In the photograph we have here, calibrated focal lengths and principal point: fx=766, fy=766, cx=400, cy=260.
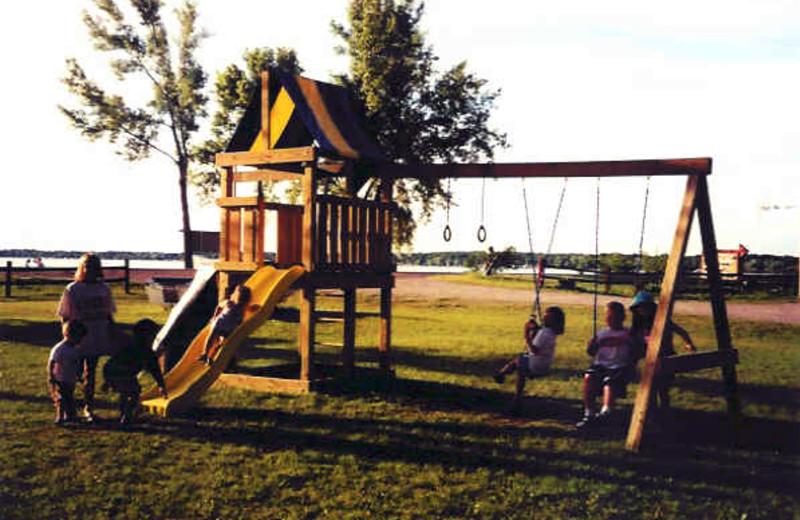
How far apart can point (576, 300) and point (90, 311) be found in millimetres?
24127

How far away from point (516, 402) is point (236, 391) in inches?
163

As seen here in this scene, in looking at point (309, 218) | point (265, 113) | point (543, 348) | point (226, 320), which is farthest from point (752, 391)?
point (265, 113)

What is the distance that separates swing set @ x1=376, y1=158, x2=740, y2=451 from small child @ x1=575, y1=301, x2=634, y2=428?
398 mm

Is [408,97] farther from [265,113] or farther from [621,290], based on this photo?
[265,113]

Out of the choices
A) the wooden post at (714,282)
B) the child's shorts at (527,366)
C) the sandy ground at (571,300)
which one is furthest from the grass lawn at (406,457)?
the sandy ground at (571,300)

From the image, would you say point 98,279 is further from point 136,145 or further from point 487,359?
point 136,145

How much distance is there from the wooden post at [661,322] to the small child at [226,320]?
533cm

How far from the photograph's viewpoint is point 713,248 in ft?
30.2

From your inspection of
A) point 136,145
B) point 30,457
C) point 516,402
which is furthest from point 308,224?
point 136,145

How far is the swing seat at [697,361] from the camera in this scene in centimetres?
844

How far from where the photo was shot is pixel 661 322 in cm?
835

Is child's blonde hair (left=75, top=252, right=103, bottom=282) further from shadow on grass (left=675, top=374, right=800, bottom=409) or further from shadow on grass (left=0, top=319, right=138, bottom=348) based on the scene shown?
shadow on grass (left=675, top=374, right=800, bottom=409)

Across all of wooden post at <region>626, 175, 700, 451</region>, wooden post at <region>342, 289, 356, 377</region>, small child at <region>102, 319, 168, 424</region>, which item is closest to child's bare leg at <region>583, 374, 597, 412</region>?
→ wooden post at <region>626, 175, 700, 451</region>

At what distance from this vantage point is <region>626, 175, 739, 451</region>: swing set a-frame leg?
26.9ft
